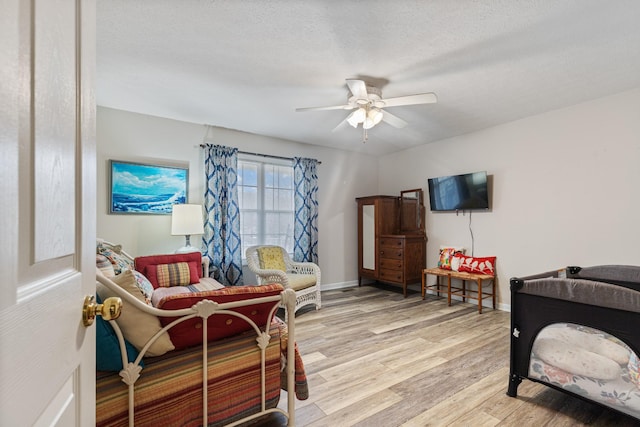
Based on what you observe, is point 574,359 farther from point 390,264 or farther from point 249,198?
point 249,198

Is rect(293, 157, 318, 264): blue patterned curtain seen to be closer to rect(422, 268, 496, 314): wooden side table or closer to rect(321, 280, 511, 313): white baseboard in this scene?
rect(321, 280, 511, 313): white baseboard

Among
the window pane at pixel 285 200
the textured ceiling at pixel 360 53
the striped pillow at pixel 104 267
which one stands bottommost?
the striped pillow at pixel 104 267

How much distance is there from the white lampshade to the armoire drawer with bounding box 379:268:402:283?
2.84 meters

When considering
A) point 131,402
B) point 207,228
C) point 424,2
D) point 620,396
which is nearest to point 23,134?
point 131,402

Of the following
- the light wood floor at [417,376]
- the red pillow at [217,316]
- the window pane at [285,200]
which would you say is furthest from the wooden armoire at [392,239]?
the red pillow at [217,316]

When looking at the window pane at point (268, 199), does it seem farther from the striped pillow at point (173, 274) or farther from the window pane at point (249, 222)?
the striped pillow at point (173, 274)

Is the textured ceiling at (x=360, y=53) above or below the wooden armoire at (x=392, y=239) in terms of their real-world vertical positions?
above

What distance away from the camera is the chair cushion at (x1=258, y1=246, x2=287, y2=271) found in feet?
12.6

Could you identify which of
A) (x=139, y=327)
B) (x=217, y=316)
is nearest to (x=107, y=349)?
(x=139, y=327)

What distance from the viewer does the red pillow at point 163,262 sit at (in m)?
2.88

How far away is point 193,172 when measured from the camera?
3.74 meters

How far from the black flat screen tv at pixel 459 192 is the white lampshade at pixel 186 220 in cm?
334

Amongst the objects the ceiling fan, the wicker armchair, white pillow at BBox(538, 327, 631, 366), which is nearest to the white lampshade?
the wicker armchair

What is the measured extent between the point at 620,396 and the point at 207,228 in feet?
12.6
